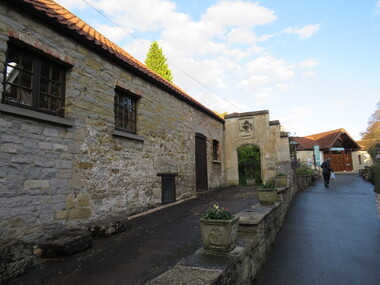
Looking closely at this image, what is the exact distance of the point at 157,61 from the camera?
968 inches

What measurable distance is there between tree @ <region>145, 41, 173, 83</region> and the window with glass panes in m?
18.2

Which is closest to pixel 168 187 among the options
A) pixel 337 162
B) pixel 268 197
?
pixel 268 197

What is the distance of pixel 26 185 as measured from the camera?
390 centimetres

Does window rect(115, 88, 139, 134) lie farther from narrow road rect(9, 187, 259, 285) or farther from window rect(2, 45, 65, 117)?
narrow road rect(9, 187, 259, 285)

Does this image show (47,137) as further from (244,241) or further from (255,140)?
(255,140)

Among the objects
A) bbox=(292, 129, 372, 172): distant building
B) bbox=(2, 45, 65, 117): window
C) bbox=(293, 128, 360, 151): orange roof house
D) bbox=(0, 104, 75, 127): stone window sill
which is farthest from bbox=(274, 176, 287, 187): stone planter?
bbox=(292, 129, 372, 172): distant building

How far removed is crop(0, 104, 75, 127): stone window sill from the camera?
12.1 ft

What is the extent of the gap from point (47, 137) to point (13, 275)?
7.17 feet

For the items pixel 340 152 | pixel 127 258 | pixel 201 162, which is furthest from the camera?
pixel 340 152

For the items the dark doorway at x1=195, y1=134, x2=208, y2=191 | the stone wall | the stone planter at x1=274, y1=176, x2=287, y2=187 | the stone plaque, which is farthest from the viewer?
the stone plaque

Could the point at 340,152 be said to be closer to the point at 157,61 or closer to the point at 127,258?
the point at 157,61

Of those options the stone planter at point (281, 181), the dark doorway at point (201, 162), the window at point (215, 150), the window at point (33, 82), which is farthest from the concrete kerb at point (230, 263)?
the window at point (215, 150)

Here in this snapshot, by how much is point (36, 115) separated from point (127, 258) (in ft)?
9.12

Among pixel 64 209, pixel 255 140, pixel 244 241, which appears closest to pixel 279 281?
pixel 244 241
